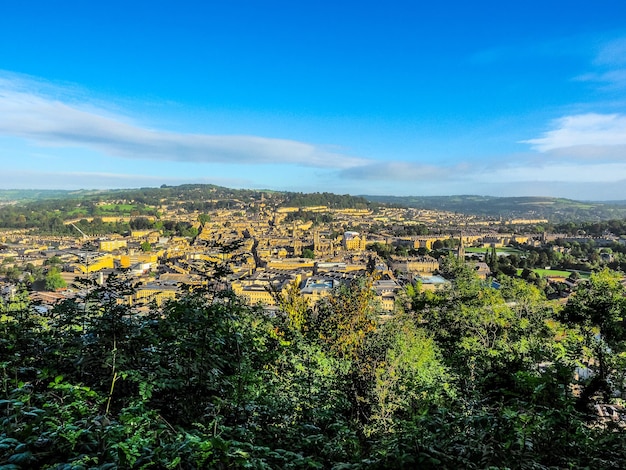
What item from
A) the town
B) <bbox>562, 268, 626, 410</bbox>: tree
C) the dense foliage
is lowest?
the town

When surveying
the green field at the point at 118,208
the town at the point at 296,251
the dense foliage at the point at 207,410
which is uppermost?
the dense foliage at the point at 207,410

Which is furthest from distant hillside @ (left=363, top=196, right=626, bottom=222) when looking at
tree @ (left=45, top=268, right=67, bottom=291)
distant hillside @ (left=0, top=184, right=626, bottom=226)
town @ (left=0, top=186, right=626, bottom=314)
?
tree @ (left=45, top=268, right=67, bottom=291)

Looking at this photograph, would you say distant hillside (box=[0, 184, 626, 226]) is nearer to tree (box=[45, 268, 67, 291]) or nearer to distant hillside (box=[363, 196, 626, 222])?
distant hillside (box=[363, 196, 626, 222])

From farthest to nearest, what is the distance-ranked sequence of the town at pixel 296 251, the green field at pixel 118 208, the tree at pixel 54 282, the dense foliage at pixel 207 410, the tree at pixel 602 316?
the green field at pixel 118 208
the town at pixel 296 251
the tree at pixel 54 282
the tree at pixel 602 316
the dense foliage at pixel 207 410

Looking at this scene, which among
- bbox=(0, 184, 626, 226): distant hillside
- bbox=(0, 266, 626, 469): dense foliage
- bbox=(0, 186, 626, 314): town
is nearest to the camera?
bbox=(0, 266, 626, 469): dense foliage

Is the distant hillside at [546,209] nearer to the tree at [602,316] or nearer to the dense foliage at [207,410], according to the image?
the tree at [602,316]

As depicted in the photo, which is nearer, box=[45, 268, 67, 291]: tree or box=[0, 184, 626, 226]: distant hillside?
box=[45, 268, 67, 291]: tree

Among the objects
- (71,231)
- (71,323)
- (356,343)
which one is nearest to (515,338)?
(356,343)

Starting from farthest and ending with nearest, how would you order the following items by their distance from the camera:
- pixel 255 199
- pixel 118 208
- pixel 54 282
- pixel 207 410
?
pixel 255 199 < pixel 118 208 < pixel 54 282 < pixel 207 410

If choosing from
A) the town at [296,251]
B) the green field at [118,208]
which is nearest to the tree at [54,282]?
the town at [296,251]

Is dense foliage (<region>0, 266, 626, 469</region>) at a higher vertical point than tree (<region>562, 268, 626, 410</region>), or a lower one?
higher

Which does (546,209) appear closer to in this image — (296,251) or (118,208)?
(296,251)

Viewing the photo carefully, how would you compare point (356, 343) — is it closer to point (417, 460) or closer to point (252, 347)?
point (252, 347)

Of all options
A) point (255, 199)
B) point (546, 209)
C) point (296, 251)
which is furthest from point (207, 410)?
point (546, 209)
